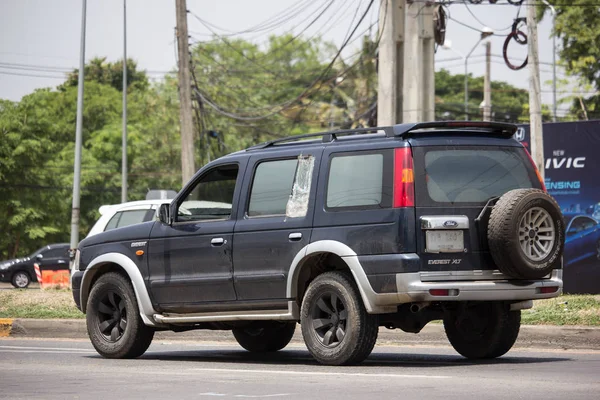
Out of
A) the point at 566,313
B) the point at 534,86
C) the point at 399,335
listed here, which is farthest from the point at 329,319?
the point at 534,86

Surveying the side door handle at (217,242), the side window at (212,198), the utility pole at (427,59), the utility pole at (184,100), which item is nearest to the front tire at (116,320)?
the side window at (212,198)

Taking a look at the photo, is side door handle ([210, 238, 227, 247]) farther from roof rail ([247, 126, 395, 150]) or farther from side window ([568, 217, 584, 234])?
side window ([568, 217, 584, 234])

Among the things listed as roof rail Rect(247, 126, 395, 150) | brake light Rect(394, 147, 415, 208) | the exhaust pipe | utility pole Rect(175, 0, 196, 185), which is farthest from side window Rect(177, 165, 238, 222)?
utility pole Rect(175, 0, 196, 185)

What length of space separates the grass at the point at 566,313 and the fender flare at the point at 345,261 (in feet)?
12.7

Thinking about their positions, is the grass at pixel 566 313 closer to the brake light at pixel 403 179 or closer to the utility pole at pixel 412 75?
the brake light at pixel 403 179

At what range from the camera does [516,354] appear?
37.1 ft

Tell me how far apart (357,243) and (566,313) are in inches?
171

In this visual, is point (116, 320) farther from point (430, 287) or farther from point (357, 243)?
point (430, 287)

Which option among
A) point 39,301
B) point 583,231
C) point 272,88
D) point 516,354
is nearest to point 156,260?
point 516,354

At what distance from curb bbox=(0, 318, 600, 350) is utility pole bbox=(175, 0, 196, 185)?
12.3 metres

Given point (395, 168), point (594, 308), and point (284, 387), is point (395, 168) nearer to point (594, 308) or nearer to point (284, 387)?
point (284, 387)

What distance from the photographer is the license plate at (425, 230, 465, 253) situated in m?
9.38

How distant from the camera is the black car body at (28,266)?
41.5 metres

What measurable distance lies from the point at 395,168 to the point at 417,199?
1.10ft
